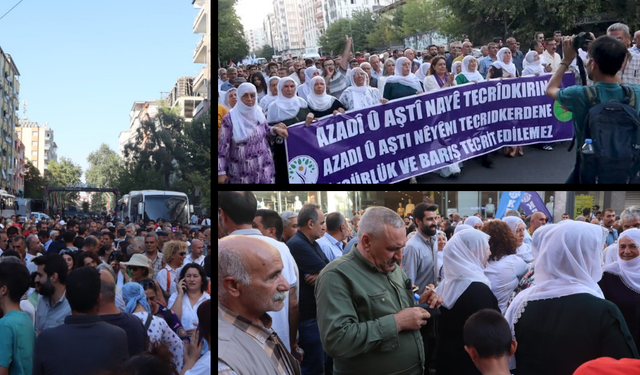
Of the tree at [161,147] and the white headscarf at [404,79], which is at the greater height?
the white headscarf at [404,79]

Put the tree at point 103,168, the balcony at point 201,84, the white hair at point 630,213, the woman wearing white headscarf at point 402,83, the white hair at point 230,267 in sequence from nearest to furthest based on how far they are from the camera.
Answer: the white hair at point 230,267
the white hair at point 630,213
the woman wearing white headscarf at point 402,83
the balcony at point 201,84
the tree at point 103,168

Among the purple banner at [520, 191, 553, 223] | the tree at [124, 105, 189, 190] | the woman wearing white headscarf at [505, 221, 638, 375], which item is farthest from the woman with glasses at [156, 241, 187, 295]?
the purple banner at [520, 191, 553, 223]

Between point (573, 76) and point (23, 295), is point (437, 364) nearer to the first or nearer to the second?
point (573, 76)

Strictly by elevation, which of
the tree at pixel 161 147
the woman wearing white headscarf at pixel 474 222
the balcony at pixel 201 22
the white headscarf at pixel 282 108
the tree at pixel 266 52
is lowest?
the woman wearing white headscarf at pixel 474 222

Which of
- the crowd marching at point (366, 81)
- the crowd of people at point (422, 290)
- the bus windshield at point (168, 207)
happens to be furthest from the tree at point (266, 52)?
the bus windshield at point (168, 207)

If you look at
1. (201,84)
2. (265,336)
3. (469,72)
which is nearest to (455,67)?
(469,72)

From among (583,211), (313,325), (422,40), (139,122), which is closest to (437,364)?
(313,325)

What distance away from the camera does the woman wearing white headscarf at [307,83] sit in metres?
3.57

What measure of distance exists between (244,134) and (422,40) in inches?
45.6

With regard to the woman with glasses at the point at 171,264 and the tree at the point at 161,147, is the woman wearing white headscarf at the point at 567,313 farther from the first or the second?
the tree at the point at 161,147

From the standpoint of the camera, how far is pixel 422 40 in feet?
12.0

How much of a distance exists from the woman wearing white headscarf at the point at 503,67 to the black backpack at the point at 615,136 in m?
0.48

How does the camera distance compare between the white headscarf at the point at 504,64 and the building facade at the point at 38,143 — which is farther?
the building facade at the point at 38,143

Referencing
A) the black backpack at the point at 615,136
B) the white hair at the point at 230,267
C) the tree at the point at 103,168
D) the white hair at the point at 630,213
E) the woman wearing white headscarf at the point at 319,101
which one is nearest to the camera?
the white hair at the point at 230,267
